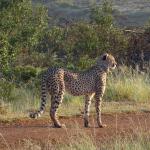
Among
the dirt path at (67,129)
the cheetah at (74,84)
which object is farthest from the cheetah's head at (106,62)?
the dirt path at (67,129)

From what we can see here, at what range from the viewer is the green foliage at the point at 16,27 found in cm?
1359

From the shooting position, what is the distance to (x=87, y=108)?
1105 centimetres

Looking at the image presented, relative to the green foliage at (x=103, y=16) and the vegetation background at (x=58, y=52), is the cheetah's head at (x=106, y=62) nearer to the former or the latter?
the vegetation background at (x=58, y=52)

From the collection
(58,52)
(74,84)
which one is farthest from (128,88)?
(58,52)

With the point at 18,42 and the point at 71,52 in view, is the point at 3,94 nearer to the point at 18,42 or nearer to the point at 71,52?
the point at 18,42

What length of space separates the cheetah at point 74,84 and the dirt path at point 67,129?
23cm

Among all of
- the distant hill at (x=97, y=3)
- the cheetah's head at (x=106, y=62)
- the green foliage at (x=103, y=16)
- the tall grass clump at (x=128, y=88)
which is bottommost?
the distant hill at (x=97, y=3)

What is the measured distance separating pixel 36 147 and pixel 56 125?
1955 mm

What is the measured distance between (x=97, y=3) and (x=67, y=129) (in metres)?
51.9

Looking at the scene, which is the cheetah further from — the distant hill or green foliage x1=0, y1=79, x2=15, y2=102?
the distant hill

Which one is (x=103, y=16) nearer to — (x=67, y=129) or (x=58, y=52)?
(x=58, y=52)

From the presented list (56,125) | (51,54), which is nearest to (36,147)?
(56,125)

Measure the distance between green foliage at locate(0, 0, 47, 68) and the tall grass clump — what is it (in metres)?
2.33

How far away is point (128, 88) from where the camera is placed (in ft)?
48.6
